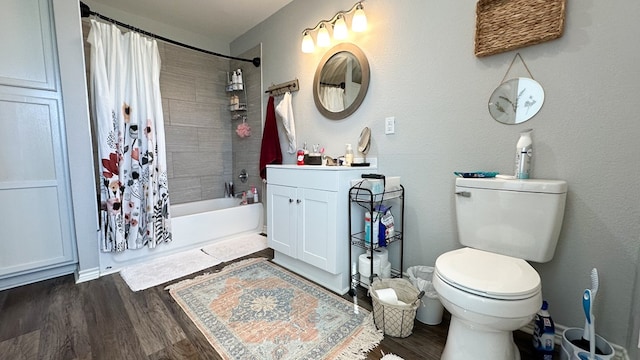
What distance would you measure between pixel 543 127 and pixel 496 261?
2.33 ft

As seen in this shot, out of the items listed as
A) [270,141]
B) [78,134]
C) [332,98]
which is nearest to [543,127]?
[332,98]

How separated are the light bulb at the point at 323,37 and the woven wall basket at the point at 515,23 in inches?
43.4

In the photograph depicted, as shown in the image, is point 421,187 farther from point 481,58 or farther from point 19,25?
point 19,25

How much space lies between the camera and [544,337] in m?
1.17

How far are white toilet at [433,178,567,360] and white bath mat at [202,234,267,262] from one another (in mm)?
1815

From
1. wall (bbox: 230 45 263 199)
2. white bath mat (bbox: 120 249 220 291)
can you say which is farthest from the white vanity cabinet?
wall (bbox: 230 45 263 199)

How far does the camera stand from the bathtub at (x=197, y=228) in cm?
214

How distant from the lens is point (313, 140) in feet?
7.93

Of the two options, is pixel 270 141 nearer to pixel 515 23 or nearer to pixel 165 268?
pixel 165 268

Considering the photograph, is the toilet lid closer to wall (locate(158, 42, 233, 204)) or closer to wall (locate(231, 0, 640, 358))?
wall (locate(231, 0, 640, 358))

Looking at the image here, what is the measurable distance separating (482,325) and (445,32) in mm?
1540

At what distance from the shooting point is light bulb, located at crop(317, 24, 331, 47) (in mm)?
2119

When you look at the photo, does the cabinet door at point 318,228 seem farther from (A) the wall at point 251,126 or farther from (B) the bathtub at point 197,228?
(A) the wall at point 251,126

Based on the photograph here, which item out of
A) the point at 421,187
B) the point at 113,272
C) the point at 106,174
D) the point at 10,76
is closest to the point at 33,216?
the point at 106,174
